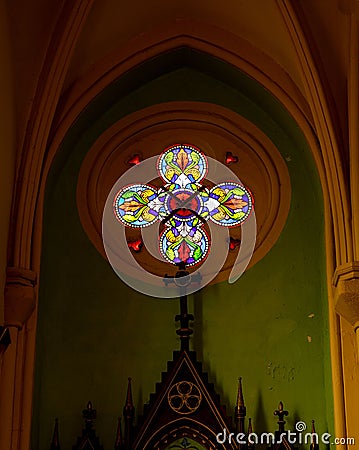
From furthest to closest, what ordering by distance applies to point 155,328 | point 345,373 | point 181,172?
point 181,172, point 155,328, point 345,373

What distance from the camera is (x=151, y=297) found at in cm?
1141

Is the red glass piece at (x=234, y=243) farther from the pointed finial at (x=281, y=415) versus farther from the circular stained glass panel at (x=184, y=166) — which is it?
the pointed finial at (x=281, y=415)

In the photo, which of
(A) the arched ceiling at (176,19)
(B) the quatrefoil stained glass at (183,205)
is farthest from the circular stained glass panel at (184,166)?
(A) the arched ceiling at (176,19)

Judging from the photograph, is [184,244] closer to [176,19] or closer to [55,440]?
[176,19]

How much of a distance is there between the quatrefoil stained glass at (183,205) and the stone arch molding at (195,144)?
120mm

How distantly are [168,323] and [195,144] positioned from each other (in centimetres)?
196

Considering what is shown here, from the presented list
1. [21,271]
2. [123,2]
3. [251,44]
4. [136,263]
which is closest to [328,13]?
[251,44]

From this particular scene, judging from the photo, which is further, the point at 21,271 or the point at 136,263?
the point at 136,263

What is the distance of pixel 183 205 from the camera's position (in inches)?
471

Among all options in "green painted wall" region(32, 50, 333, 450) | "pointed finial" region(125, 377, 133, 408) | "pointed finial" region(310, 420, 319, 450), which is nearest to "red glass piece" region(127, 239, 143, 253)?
"green painted wall" region(32, 50, 333, 450)

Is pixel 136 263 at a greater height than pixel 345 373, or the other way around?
pixel 136 263

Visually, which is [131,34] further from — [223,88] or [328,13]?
[328,13]

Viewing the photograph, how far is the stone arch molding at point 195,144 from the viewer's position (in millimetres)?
11648

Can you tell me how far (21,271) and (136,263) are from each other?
4.60 feet
